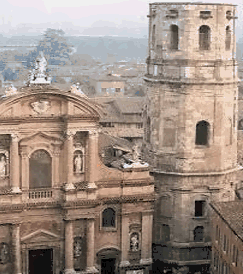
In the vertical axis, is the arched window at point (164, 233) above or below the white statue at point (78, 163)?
below

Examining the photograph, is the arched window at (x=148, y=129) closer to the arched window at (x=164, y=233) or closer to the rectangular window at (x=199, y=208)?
the rectangular window at (x=199, y=208)

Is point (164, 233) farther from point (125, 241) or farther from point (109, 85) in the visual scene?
point (109, 85)

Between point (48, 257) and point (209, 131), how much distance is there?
13.6 metres

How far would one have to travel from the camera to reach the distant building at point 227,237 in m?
38.5

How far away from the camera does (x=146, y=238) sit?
147 ft

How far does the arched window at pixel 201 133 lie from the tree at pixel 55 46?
94.5 metres

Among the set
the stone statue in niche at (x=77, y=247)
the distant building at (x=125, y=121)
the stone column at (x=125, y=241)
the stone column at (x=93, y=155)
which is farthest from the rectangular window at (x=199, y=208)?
the distant building at (x=125, y=121)

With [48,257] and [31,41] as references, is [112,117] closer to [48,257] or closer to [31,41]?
[48,257]

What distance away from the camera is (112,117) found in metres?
74.3

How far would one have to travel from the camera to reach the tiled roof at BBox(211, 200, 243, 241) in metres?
39.2

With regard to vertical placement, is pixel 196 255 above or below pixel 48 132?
below

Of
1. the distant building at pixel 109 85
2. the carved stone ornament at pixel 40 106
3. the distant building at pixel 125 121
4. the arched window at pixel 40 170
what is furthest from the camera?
the distant building at pixel 109 85

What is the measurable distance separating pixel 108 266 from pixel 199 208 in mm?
7564

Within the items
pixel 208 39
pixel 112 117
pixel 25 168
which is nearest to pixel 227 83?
pixel 208 39
